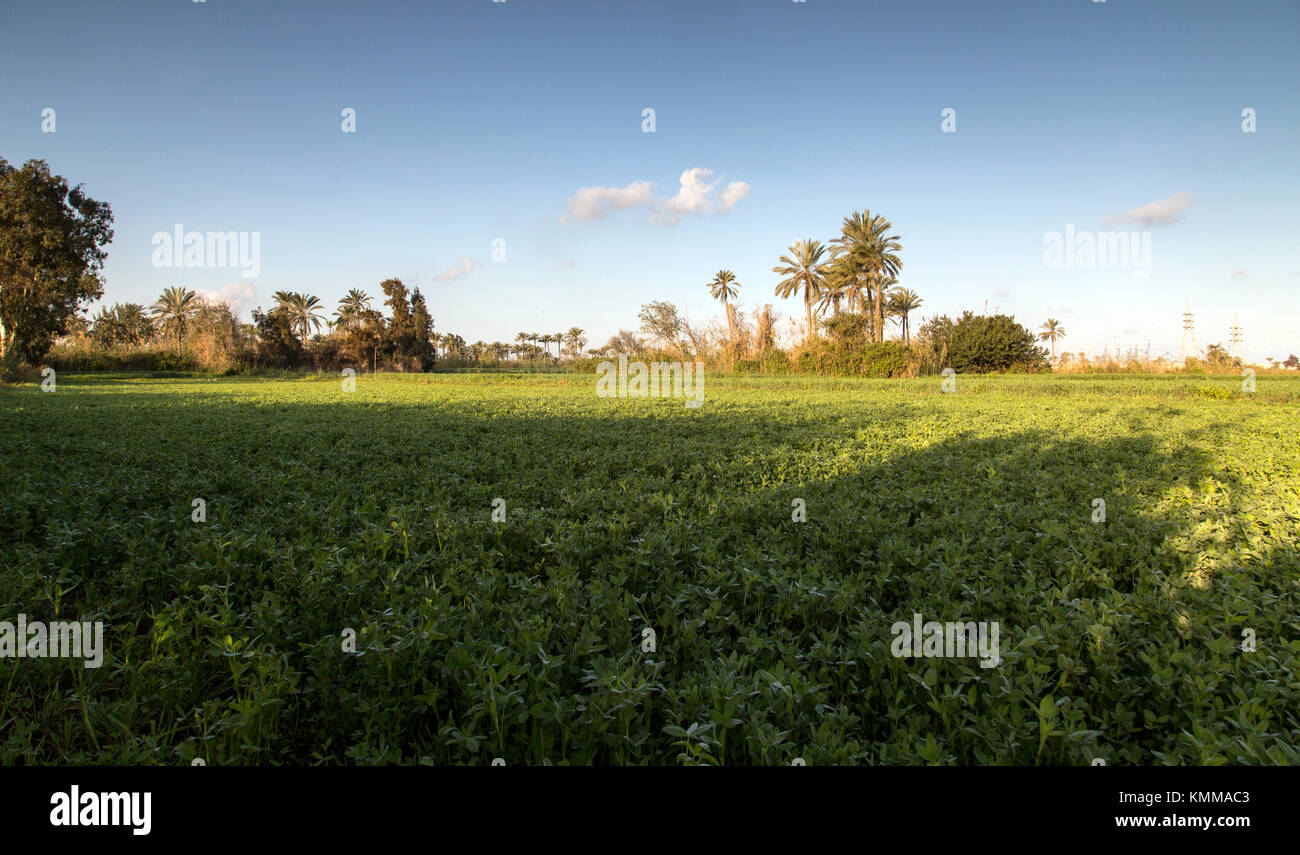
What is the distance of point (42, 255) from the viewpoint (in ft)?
102

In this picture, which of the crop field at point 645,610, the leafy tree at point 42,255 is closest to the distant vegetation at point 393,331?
the leafy tree at point 42,255

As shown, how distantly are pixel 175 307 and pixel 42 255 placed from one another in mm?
49697

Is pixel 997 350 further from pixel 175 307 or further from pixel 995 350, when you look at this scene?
pixel 175 307

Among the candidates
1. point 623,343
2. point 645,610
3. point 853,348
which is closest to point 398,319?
point 623,343

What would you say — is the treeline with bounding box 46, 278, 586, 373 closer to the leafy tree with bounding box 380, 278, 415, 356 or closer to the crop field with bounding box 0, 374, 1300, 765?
the leafy tree with bounding box 380, 278, 415, 356

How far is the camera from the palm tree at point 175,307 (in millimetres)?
65125

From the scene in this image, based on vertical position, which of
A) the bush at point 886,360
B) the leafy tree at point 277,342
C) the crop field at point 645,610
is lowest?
the crop field at point 645,610

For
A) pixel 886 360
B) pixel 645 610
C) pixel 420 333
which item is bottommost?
pixel 645 610

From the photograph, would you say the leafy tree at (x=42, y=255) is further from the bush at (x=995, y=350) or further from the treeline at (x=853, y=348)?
the bush at (x=995, y=350)

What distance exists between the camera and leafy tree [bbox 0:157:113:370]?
30.1 m

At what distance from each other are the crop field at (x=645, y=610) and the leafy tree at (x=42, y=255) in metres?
37.6

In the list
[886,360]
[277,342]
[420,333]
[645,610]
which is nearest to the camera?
[645,610]

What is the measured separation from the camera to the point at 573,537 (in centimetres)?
390

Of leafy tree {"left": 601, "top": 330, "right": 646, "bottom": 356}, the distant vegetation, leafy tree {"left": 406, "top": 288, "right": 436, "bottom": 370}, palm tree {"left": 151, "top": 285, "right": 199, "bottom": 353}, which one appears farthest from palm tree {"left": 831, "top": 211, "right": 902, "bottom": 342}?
palm tree {"left": 151, "top": 285, "right": 199, "bottom": 353}
